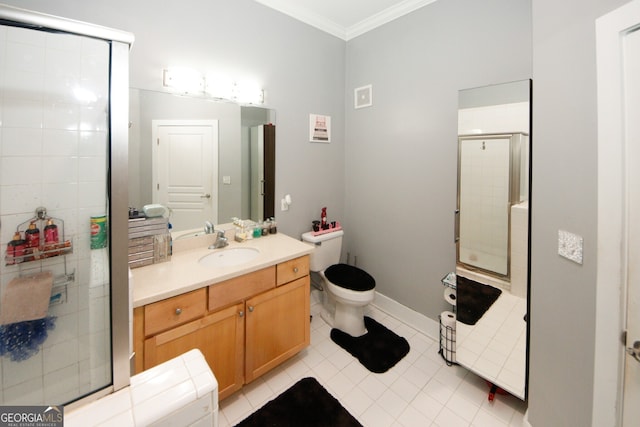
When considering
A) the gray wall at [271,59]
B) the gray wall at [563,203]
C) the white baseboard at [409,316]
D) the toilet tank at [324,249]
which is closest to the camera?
the gray wall at [563,203]

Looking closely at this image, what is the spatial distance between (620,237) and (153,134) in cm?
231

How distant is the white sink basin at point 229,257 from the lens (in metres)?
1.74

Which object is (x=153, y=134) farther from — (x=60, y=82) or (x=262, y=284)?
(x=262, y=284)

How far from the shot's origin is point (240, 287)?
4.90 ft

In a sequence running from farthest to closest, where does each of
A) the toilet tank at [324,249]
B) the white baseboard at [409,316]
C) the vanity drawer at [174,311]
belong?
the toilet tank at [324,249] < the white baseboard at [409,316] < the vanity drawer at [174,311]

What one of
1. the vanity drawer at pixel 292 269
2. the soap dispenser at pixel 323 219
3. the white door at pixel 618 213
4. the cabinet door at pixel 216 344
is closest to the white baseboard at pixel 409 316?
the soap dispenser at pixel 323 219

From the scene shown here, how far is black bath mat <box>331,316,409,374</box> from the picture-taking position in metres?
1.90

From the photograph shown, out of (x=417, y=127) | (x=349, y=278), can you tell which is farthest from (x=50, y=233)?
(x=417, y=127)

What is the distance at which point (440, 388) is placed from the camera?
1.69 meters

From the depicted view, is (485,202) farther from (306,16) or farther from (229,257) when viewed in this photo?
(306,16)

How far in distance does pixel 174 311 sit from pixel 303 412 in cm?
96

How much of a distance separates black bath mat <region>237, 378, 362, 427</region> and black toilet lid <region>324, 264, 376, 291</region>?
74 centimetres

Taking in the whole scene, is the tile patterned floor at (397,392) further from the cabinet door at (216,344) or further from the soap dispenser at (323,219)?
the soap dispenser at (323,219)

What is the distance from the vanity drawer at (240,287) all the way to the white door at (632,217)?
156 cm
